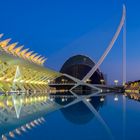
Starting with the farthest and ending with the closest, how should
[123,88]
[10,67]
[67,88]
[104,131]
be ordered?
[67,88], [123,88], [10,67], [104,131]

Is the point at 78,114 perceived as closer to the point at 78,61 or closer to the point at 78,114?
the point at 78,114

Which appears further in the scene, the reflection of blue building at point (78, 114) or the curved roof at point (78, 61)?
the curved roof at point (78, 61)

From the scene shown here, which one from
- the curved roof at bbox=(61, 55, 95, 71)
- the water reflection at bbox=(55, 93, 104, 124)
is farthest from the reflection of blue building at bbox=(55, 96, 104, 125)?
the curved roof at bbox=(61, 55, 95, 71)

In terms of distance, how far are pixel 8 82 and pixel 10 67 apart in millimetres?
1877

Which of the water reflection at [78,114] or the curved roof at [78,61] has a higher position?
Result: the curved roof at [78,61]

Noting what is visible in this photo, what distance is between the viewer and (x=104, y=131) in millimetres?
5738

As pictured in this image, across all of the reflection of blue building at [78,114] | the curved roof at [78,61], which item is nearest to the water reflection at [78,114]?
the reflection of blue building at [78,114]

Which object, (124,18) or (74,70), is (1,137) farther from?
(74,70)

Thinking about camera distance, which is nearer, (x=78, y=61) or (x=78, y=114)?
(x=78, y=114)

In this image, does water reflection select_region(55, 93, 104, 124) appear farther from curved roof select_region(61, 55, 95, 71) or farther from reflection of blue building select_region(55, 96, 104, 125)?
curved roof select_region(61, 55, 95, 71)

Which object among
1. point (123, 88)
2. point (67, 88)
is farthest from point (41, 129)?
point (67, 88)

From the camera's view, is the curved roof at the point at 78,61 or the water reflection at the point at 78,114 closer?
the water reflection at the point at 78,114

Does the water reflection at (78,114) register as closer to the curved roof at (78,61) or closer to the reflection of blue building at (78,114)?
the reflection of blue building at (78,114)

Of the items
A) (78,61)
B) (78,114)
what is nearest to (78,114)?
(78,114)
